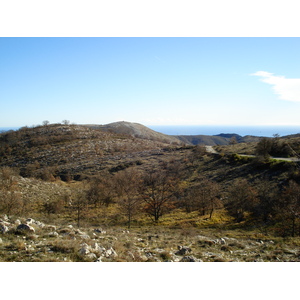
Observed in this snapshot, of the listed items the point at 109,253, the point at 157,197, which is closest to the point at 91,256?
the point at 109,253

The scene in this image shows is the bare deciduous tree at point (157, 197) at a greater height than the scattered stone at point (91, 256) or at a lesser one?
lesser

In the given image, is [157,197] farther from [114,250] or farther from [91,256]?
[91,256]

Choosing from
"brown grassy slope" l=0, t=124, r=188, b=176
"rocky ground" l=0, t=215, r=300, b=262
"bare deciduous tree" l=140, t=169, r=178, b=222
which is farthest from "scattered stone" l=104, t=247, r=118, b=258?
"brown grassy slope" l=0, t=124, r=188, b=176

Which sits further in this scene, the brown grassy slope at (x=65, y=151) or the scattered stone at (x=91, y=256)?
the brown grassy slope at (x=65, y=151)

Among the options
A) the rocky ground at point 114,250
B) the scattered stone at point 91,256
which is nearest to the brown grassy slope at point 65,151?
the rocky ground at point 114,250

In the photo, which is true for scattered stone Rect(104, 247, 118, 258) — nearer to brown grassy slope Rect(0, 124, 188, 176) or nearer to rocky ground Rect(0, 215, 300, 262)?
rocky ground Rect(0, 215, 300, 262)

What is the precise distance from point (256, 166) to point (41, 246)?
3445 centimetres

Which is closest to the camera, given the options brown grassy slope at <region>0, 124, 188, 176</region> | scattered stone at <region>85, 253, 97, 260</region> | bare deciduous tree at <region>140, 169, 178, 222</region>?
scattered stone at <region>85, 253, 97, 260</region>

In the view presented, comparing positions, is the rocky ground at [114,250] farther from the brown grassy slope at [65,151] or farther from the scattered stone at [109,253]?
the brown grassy slope at [65,151]

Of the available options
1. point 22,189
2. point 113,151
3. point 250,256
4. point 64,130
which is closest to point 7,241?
point 250,256

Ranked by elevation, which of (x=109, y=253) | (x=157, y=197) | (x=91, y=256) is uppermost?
(x=91, y=256)

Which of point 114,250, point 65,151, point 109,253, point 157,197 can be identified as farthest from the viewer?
point 65,151

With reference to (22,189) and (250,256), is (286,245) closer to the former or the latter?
(250,256)

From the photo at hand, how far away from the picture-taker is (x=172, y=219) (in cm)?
2202
